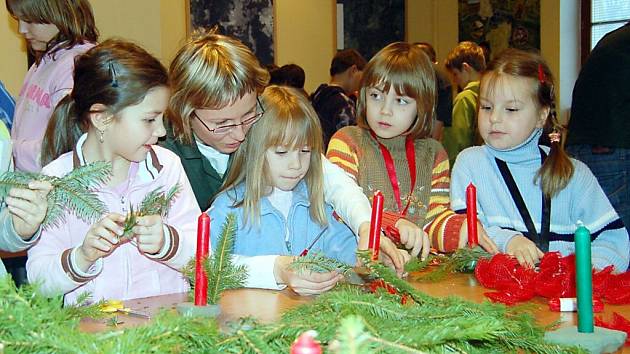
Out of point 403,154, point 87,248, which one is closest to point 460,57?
point 403,154

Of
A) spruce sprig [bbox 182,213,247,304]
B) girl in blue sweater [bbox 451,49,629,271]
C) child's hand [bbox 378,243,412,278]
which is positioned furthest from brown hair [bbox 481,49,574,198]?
spruce sprig [bbox 182,213,247,304]

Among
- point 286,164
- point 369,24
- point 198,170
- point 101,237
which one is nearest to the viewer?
point 101,237

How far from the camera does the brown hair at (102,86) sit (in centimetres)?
214

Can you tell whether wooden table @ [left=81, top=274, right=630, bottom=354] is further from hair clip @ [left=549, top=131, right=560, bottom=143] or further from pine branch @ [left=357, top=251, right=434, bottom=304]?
hair clip @ [left=549, top=131, right=560, bottom=143]

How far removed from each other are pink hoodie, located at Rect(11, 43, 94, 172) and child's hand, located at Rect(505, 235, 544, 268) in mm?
1642

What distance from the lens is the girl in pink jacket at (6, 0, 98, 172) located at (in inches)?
118

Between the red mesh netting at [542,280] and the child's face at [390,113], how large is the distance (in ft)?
2.95

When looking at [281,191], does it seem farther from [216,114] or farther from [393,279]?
[393,279]

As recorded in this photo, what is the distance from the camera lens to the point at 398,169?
302 cm

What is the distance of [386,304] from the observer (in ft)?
3.83

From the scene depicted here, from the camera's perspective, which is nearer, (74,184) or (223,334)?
(223,334)

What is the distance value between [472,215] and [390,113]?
88cm

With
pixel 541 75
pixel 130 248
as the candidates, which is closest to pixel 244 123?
pixel 130 248

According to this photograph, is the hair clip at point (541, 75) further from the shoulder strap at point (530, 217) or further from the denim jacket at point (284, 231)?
the denim jacket at point (284, 231)
